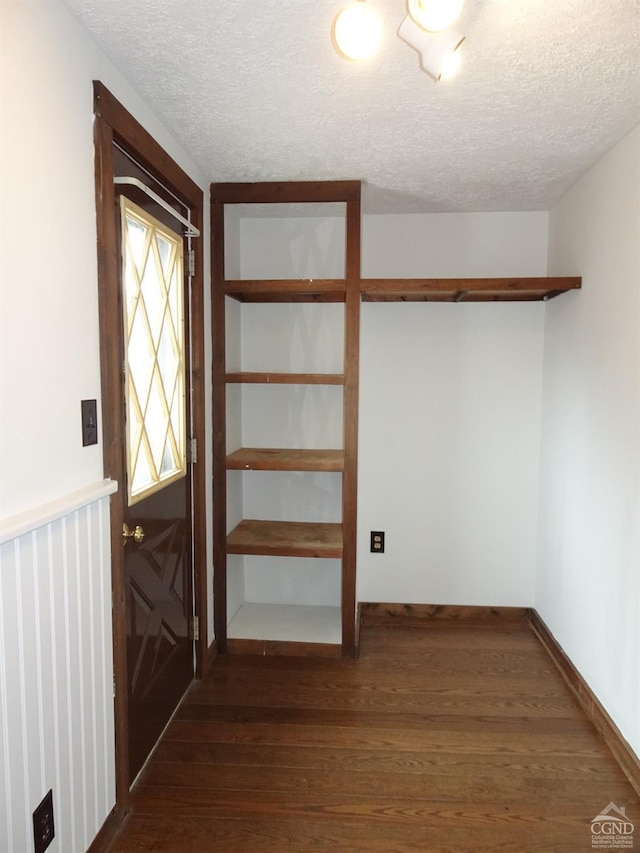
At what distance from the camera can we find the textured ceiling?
1410mm

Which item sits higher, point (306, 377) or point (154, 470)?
point (306, 377)

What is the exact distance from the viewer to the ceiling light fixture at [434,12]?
3.77ft

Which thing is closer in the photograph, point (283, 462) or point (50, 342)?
point (50, 342)

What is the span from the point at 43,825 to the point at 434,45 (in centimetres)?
212

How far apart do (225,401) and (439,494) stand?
4.46 ft

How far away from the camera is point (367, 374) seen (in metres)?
3.18

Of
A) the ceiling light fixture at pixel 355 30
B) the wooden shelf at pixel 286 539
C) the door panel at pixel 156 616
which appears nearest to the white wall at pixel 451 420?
the wooden shelf at pixel 286 539

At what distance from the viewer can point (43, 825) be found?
4.36ft

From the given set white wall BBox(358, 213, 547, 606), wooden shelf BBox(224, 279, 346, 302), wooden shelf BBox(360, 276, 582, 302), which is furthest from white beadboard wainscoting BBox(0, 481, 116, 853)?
white wall BBox(358, 213, 547, 606)

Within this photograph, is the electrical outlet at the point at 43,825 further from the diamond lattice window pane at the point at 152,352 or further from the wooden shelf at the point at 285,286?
the wooden shelf at the point at 285,286

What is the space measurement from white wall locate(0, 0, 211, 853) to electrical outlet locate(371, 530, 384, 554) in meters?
1.85

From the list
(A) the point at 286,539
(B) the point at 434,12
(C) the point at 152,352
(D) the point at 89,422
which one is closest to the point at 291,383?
(A) the point at 286,539

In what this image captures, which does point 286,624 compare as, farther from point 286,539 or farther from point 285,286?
point 285,286

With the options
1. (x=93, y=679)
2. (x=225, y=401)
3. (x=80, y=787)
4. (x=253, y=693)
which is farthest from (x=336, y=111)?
(x=253, y=693)
